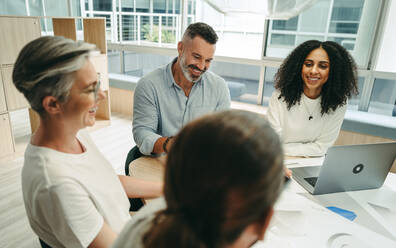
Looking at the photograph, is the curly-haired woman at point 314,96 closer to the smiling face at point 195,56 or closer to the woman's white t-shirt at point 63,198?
the smiling face at point 195,56

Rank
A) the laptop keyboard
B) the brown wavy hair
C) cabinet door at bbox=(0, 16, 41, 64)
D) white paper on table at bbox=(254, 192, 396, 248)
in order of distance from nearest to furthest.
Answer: the brown wavy hair < white paper on table at bbox=(254, 192, 396, 248) < the laptop keyboard < cabinet door at bbox=(0, 16, 41, 64)

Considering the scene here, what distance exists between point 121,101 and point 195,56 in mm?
2985

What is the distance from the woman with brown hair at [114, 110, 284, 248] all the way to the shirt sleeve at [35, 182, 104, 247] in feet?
1.35

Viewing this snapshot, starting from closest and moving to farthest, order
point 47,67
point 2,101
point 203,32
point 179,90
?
1. point 47,67
2. point 203,32
3. point 179,90
4. point 2,101

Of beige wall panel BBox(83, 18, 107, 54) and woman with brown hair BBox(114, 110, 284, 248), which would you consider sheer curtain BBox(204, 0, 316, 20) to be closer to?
woman with brown hair BBox(114, 110, 284, 248)

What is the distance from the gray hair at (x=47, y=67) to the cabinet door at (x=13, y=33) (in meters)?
2.30

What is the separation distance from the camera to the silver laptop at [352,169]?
3.65 feet

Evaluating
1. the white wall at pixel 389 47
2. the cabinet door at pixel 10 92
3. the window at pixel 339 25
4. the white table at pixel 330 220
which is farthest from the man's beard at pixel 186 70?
the white wall at pixel 389 47

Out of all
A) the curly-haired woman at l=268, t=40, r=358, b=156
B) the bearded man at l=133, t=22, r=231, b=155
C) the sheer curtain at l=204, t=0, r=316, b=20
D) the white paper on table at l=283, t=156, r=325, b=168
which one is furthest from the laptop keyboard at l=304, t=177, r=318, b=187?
the sheer curtain at l=204, t=0, r=316, b=20

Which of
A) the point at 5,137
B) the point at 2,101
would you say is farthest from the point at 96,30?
the point at 5,137

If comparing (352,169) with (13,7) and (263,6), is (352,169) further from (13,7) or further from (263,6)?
(13,7)

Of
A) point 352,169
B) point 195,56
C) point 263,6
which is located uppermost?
point 263,6

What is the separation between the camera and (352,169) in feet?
3.90

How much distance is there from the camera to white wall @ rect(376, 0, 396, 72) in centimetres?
296
